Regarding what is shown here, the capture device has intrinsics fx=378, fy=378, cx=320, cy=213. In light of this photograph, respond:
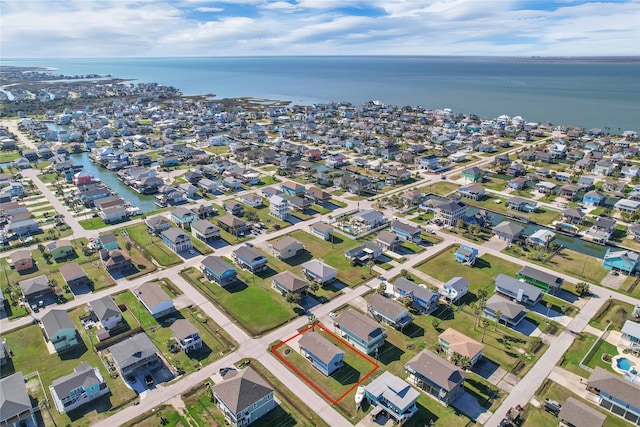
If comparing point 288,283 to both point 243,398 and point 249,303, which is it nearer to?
point 249,303

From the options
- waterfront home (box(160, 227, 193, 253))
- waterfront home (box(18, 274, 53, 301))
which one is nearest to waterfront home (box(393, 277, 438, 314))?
waterfront home (box(160, 227, 193, 253))

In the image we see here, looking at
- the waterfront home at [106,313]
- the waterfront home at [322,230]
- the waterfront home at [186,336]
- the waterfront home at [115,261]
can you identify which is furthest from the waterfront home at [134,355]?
the waterfront home at [322,230]

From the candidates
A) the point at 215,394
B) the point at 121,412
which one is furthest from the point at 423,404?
the point at 121,412

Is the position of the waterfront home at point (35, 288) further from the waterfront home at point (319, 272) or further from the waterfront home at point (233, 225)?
the waterfront home at point (319, 272)

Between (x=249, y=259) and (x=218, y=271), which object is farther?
(x=249, y=259)

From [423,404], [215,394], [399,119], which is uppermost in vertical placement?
[399,119]

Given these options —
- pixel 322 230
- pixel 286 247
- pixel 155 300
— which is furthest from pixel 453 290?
pixel 155 300

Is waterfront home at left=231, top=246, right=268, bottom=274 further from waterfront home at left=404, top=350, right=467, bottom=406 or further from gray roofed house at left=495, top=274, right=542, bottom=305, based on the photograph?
gray roofed house at left=495, top=274, right=542, bottom=305

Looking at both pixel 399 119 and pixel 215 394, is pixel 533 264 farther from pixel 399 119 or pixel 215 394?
pixel 399 119
